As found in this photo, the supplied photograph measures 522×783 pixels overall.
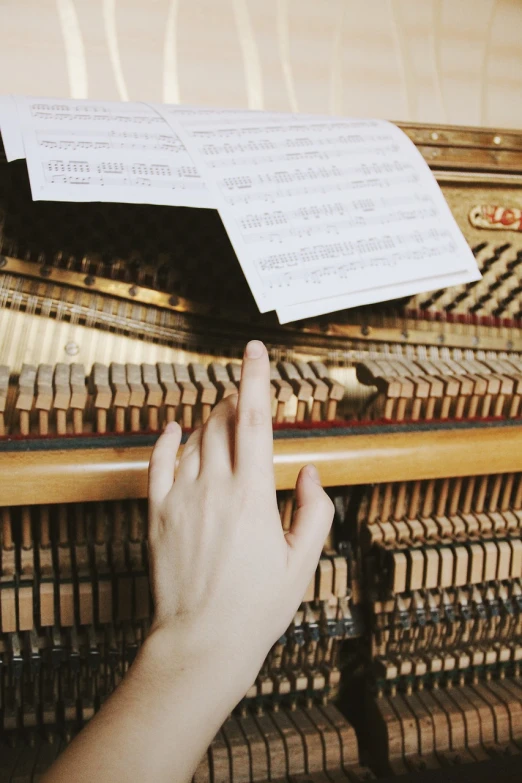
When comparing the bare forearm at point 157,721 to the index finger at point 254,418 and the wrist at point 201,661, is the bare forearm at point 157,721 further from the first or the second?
the index finger at point 254,418

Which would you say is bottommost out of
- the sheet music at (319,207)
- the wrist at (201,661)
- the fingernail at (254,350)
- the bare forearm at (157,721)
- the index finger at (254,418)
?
the bare forearm at (157,721)

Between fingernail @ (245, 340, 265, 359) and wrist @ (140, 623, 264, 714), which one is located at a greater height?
fingernail @ (245, 340, 265, 359)

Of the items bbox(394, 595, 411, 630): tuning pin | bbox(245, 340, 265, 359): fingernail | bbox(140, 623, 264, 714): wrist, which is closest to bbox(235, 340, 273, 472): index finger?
bbox(245, 340, 265, 359): fingernail

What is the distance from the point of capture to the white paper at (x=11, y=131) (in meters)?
1.30

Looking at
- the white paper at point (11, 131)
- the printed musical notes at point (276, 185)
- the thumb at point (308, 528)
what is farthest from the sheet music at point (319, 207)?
the thumb at point (308, 528)

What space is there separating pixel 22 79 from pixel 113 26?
11.6 inches

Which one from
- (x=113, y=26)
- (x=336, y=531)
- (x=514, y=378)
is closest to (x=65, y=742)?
(x=336, y=531)

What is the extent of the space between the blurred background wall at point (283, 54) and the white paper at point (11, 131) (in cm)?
38

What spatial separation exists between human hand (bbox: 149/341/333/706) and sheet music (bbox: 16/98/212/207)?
1.90ft

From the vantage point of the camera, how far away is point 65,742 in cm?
175

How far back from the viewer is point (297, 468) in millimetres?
1446

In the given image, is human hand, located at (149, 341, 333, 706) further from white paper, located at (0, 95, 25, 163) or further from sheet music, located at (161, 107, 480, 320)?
white paper, located at (0, 95, 25, 163)

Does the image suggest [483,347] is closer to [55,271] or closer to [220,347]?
[220,347]

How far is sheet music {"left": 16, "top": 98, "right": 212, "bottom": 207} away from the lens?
130cm
